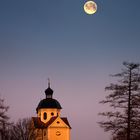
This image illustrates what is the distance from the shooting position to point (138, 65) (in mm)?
34312

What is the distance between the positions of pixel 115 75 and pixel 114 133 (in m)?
3.98

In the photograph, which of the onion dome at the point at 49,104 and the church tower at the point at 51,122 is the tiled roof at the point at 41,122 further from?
the onion dome at the point at 49,104

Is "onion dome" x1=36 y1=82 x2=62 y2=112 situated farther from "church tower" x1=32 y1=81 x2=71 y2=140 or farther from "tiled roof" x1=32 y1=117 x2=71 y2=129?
"tiled roof" x1=32 y1=117 x2=71 y2=129

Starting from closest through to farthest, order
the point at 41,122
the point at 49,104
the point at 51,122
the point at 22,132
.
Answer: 1. the point at 22,132
2. the point at 51,122
3. the point at 49,104
4. the point at 41,122

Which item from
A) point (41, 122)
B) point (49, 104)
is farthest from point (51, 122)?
point (49, 104)

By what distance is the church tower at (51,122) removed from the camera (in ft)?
364

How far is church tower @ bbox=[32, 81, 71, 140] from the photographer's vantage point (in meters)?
111

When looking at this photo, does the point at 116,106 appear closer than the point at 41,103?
Yes

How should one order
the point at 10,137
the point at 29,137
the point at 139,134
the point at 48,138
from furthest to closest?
1. the point at 48,138
2. the point at 29,137
3. the point at 10,137
4. the point at 139,134

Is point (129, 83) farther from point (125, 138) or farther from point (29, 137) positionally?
point (29, 137)

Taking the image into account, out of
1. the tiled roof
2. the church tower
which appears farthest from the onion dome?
the tiled roof

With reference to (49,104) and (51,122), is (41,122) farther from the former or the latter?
(49,104)

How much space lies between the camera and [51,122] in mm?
110688

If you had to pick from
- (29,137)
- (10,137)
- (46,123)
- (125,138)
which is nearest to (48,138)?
(46,123)
